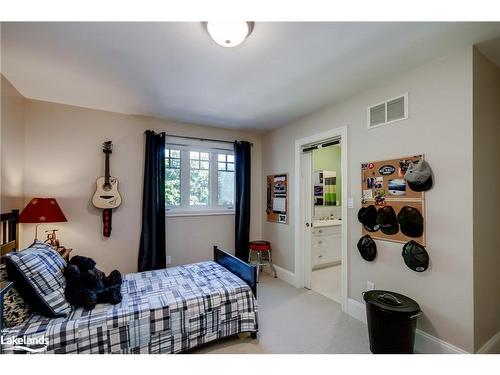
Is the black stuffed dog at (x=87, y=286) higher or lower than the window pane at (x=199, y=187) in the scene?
lower

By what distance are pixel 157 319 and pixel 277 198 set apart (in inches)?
100.0

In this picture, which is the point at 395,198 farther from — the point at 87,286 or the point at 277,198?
the point at 87,286

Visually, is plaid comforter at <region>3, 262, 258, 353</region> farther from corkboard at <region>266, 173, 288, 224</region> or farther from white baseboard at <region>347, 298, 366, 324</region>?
corkboard at <region>266, 173, 288, 224</region>

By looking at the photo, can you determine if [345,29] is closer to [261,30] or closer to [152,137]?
[261,30]

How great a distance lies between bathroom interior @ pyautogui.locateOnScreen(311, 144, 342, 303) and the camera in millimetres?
3605

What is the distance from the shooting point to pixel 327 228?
4262 millimetres

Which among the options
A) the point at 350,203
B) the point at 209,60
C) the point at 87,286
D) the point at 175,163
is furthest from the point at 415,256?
the point at 175,163

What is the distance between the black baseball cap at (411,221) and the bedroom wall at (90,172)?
2.78 metres

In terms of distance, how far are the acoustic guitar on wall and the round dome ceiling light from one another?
2.24 metres

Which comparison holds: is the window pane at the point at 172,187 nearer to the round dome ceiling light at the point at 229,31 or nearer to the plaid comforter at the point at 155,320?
the plaid comforter at the point at 155,320

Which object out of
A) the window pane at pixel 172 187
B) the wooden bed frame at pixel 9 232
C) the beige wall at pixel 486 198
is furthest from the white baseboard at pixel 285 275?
the wooden bed frame at pixel 9 232

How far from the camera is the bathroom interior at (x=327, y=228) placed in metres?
3.61

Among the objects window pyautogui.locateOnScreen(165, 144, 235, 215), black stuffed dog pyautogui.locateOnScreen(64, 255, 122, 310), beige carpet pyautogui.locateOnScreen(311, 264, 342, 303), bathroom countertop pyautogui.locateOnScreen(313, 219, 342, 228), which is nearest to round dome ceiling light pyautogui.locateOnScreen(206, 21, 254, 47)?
black stuffed dog pyautogui.locateOnScreen(64, 255, 122, 310)
